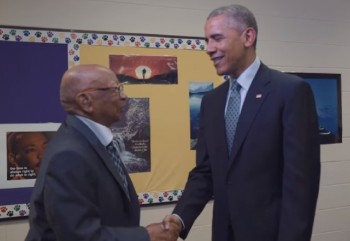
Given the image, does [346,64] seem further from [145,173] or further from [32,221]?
[32,221]

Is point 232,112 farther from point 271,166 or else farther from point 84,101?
point 84,101

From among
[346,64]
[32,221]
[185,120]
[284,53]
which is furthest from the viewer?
[346,64]

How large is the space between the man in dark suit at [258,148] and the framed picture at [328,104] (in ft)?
6.32

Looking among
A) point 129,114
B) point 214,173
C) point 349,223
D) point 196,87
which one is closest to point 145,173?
point 129,114

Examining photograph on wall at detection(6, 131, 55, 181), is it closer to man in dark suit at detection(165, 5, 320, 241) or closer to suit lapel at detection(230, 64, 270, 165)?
man in dark suit at detection(165, 5, 320, 241)

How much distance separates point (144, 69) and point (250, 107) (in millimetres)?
1341

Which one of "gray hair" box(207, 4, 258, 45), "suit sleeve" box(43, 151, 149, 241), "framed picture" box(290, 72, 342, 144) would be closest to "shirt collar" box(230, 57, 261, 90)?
"gray hair" box(207, 4, 258, 45)

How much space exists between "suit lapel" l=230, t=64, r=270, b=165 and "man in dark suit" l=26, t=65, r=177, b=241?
0.45 meters

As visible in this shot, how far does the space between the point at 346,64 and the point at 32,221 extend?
3.10 metres

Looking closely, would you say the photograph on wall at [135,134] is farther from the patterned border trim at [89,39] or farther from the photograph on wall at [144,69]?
the patterned border trim at [89,39]

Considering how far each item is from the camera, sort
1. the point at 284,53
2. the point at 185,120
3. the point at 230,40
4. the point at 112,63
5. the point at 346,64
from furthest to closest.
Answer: the point at 346,64
the point at 284,53
the point at 185,120
the point at 112,63
the point at 230,40

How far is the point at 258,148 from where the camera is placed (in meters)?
1.50

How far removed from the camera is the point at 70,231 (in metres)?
1.16

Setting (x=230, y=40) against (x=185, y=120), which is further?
(x=185, y=120)
